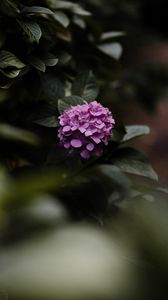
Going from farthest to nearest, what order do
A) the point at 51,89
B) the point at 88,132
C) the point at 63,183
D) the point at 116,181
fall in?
the point at 116,181 < the point at 51,89 < the point at 88,132 < the point at 63,183

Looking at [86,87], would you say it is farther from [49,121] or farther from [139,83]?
[139,83]

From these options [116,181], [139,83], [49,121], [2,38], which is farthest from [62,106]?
[139,83]

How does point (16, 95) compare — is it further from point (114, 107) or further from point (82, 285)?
point (114, 107)

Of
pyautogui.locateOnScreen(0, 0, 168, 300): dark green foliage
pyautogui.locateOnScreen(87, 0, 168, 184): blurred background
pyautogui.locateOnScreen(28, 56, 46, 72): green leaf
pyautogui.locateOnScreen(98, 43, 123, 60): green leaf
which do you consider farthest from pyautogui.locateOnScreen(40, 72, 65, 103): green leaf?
pyautogui.locateOnScreen(87, 0, 168, 184): blurred background

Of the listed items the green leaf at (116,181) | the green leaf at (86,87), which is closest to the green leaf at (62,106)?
the green leaf at (86,87)

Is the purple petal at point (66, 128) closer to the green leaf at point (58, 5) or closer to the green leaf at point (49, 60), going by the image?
the green leaf at point (49, 60)
